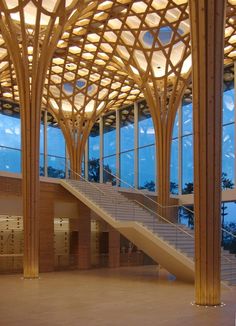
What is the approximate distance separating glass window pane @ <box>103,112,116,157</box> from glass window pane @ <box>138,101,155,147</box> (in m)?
3.85

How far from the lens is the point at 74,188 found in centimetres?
2941

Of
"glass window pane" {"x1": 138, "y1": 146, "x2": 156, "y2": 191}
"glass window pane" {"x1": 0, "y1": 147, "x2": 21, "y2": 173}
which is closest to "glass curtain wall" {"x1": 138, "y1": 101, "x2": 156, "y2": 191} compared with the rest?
"glass window pane" {"x1": 138, "y1": 146, "x2": 156, "y2": 191}

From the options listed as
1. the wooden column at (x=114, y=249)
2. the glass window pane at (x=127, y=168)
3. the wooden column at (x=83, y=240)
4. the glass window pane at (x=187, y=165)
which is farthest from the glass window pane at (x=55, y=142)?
the wooden column at (x=83, y=240)

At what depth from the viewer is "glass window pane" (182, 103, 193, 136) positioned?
3942cm

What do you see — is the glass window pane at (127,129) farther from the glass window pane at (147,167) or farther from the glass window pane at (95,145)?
the glass window pane at (95,145)

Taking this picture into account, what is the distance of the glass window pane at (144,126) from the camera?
4331cm

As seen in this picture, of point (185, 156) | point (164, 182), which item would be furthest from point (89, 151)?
point (164, 182)

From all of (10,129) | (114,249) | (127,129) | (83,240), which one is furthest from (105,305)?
(10,129)

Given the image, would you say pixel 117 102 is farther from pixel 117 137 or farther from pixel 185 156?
pixel 185 156

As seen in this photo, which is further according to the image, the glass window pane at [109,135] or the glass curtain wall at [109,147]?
the glass window pane at [109,135]

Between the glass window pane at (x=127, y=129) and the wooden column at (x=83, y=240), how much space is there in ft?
47.3

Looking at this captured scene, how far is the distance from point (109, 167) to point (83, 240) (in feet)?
54.2

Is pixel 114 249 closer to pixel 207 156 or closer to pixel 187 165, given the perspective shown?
pixel 187 165

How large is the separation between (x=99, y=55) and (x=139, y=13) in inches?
242
